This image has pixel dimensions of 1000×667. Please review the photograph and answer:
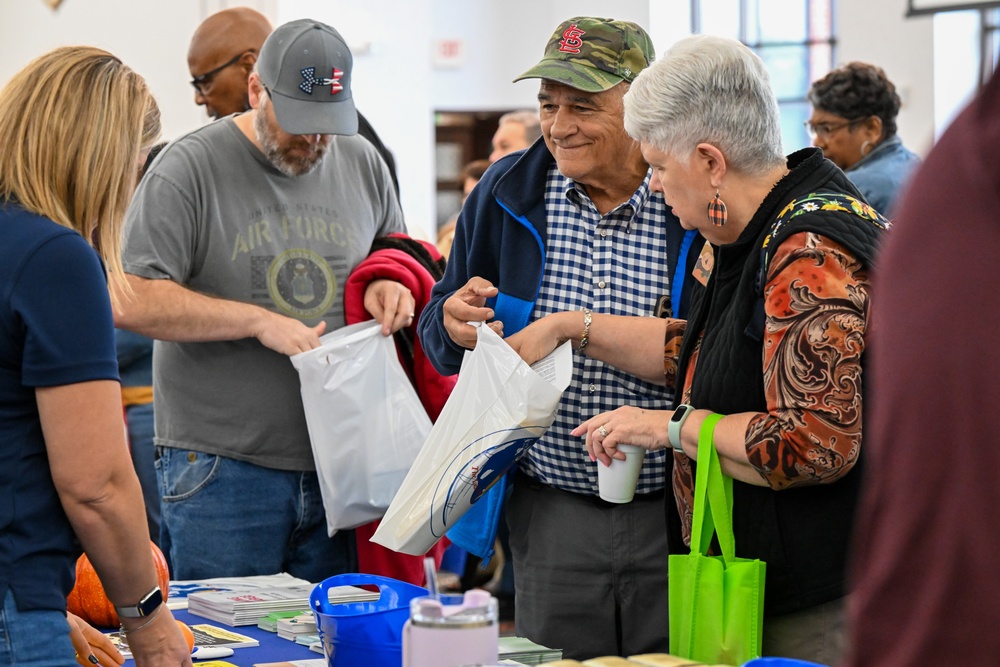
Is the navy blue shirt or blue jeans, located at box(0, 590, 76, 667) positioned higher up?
the navy blue shirt

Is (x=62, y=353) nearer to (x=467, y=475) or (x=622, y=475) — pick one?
(x=467, y=475)

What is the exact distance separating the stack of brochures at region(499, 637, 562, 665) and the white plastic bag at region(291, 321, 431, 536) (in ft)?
2.70

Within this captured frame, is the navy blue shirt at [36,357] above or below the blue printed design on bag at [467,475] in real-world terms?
above

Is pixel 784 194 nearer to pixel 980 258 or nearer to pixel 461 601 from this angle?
pixel 461 601

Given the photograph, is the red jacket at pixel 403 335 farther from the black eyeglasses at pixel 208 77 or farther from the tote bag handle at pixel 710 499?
the tote bag handle at pixel 710 499

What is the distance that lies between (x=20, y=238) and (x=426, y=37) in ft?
30.6

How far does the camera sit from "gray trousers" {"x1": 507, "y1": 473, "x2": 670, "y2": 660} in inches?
82.8

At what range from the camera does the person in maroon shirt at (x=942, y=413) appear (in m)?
0.64

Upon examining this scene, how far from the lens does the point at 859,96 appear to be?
412cm

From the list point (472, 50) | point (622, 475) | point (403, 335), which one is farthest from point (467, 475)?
point (472, 50)

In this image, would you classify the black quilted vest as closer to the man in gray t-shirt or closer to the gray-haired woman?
the gray-haired woman

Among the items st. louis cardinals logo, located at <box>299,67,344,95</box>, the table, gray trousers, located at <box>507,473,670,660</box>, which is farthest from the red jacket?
the table

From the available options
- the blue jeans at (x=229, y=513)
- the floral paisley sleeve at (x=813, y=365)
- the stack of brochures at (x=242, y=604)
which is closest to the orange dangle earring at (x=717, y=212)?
the floral paisley sleeve at (x=813, y=365)

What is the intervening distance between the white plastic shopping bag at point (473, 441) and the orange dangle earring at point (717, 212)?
1.20 ft
